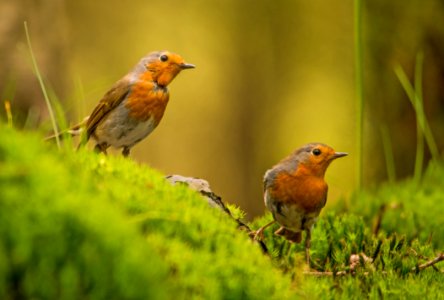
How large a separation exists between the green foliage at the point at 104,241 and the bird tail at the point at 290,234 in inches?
36.8

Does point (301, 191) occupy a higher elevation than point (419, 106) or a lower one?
higher

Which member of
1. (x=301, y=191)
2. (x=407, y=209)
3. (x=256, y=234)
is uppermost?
(x=301, y=191)

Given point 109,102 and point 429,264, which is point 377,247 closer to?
point 429,264

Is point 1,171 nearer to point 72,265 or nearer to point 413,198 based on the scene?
point 72,265

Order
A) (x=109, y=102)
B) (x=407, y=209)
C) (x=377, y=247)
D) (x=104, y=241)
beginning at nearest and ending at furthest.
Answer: (x=104, y=241), (x=377, y=247), (x=109, y=102), (x=407, y=209)

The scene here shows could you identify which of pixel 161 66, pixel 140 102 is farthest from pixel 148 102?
pixel 161 66

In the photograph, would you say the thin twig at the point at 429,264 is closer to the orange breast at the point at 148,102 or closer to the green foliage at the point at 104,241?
the green foliage at the point at 104,241

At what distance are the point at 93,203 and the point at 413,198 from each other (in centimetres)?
359

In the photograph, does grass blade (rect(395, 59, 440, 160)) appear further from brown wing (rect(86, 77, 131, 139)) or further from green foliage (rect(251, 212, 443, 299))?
brown wing (rect(86, 77, 131, 139))

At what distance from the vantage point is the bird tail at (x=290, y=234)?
11.7 ft

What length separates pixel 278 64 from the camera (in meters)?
11.0

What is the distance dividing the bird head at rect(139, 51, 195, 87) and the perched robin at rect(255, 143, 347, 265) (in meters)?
0.64

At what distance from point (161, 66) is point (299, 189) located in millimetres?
876

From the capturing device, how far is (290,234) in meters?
3.58
